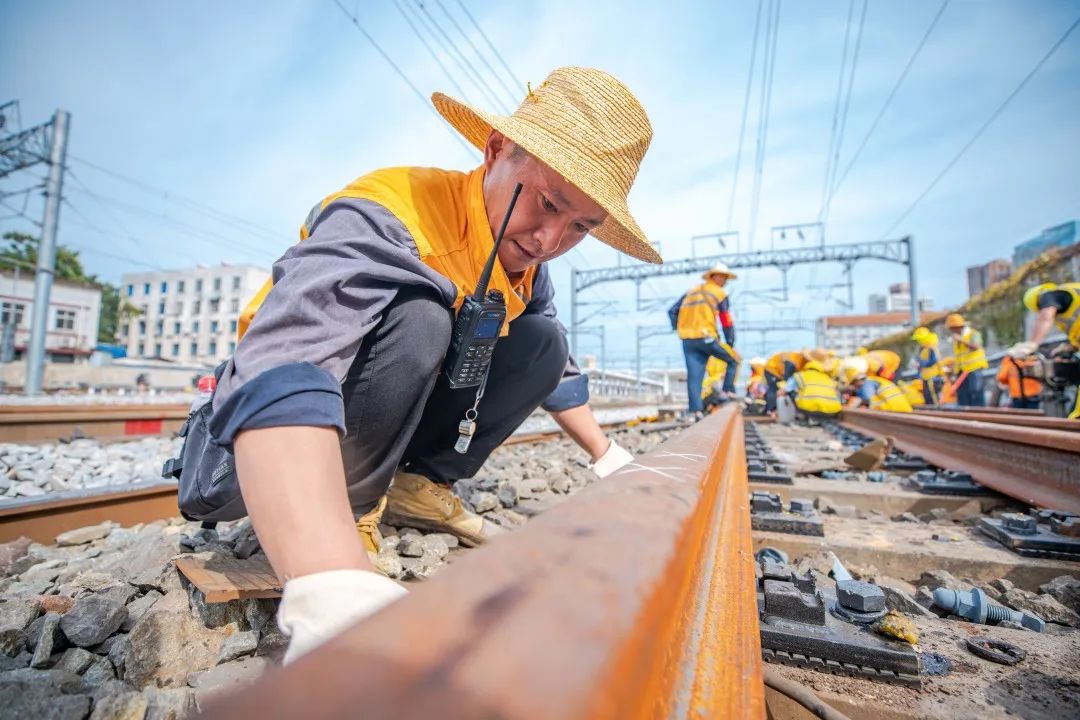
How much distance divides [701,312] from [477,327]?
678 centimetres

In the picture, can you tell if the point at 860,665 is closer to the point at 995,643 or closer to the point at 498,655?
the point at 995,643

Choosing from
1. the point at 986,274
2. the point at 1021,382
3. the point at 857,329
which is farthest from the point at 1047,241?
the point at 1021,382

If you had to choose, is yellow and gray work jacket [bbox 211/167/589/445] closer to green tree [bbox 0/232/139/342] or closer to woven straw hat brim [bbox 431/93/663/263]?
woven straw hat brim [bbox 431/93/663/263]

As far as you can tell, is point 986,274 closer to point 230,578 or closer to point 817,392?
point 817,392

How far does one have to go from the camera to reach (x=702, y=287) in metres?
8.20

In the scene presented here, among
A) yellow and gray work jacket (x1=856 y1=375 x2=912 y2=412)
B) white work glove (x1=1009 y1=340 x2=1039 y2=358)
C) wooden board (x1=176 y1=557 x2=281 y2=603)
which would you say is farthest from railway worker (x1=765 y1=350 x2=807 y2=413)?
wooden board (x1=176 y1=557 x2=281 y2=603)

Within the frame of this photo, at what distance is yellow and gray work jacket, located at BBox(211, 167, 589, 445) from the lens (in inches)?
37.7

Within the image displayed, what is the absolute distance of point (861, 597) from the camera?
116 centimetres

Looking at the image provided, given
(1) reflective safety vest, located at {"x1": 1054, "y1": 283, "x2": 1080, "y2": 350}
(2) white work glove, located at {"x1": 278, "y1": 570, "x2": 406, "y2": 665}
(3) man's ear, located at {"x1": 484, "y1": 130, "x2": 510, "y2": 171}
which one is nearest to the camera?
(2) white work glove, located at {"x1": 278, "y1": 570, "x2": 406, "y2": 665}

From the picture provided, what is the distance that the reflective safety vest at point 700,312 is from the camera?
26.1 feet

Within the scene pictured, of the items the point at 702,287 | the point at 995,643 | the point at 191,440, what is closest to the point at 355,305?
the point at 191,440

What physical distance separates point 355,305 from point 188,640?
0.83m

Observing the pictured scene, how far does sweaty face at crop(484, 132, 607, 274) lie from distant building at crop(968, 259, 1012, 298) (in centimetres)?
7183

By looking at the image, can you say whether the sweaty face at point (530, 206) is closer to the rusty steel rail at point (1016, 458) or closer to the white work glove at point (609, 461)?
the white work glove at point (609, 461)
